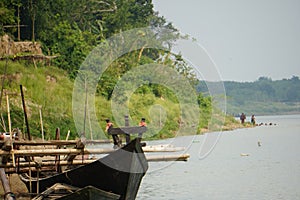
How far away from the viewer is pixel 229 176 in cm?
1612

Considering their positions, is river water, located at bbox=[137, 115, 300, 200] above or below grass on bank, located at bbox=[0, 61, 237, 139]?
below

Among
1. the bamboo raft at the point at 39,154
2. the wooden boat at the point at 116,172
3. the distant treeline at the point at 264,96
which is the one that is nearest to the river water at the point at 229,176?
the bamboo raft at the point at 39,154

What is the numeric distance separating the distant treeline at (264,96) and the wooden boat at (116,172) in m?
74.7

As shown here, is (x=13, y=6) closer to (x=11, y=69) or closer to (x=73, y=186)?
(x=11, y=69)

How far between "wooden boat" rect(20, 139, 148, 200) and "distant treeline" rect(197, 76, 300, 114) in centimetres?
7468

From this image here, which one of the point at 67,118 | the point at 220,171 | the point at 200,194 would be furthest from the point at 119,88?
the point at 200,194

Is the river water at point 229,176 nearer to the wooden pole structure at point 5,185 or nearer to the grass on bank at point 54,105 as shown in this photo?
the grass on bank at point 54,105

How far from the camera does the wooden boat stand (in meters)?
8.04

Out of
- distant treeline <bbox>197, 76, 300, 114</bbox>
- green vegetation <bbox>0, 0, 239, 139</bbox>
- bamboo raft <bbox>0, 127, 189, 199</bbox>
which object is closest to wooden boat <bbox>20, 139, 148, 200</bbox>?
bamboo raft <bbox>0, 127, 189, 199</bbox>

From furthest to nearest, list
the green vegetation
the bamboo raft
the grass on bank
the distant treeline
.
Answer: the distant treeline < the green vegetation < the grass on bank < the bamboo raft

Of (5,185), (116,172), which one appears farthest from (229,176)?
(5,185)

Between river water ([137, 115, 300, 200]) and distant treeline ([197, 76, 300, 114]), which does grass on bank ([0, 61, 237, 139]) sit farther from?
distant treeline ([197, 76, 300, 114])

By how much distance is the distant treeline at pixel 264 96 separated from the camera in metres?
86.5

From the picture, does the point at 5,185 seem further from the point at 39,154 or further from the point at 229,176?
the point at 229,176
